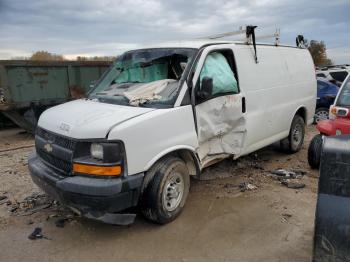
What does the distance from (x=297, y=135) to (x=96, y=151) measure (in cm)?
482

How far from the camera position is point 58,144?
12.2ft

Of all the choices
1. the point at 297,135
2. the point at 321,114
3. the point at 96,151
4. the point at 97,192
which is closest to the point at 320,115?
the point at 321,114

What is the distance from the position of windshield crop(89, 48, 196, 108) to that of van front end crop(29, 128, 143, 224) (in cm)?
83

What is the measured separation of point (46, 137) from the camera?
3984 mm

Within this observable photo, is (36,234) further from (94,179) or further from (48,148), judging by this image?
(94,179)

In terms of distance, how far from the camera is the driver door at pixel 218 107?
423 centimetres

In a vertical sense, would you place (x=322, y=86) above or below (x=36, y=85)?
below

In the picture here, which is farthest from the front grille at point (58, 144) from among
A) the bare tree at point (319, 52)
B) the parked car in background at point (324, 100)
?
the bare tree at point (319, 52)

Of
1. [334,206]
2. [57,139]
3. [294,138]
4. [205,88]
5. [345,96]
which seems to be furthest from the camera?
[294,138]

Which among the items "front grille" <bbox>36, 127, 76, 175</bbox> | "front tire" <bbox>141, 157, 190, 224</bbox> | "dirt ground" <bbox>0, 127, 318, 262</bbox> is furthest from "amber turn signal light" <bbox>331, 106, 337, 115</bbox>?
"front grille" <bbox>36, 127, 76, 175</bbox>

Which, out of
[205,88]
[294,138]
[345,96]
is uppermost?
[205,88]

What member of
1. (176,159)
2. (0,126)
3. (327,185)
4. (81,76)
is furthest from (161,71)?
(0,126)

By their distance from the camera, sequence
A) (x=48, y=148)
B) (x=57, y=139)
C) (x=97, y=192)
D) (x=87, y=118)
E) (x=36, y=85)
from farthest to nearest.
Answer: (x=36, y=85), (x=48, y=148), (x=57, y=139), (x=87, y=118), (x=97, y=192)

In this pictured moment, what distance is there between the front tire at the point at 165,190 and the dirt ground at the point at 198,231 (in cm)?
18
